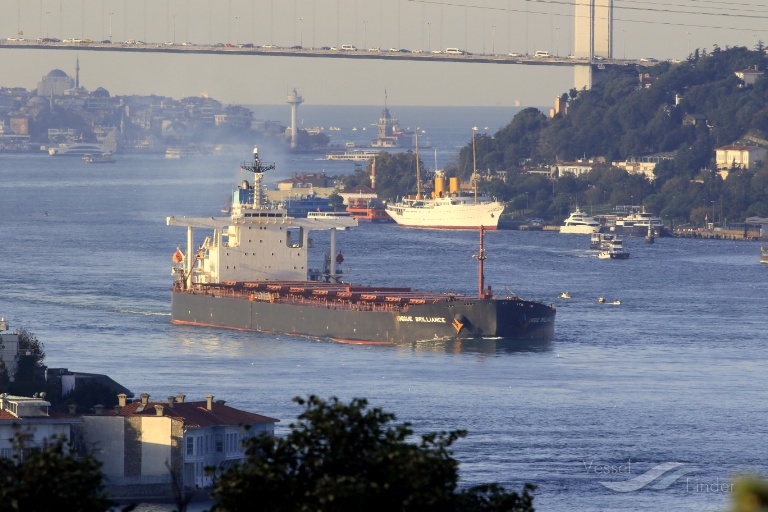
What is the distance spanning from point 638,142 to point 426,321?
5735cm

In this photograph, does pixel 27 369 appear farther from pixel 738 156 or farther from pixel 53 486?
pixel 738 156

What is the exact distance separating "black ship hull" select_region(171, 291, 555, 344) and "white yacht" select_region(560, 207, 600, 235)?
115ft

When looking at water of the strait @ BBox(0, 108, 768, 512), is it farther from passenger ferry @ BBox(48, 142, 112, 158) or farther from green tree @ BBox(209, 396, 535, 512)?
passenger ferry @ BBox(48, 142, 112, 158)

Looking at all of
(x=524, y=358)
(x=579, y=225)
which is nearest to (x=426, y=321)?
(x=524, y=358)

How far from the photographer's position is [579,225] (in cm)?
7388

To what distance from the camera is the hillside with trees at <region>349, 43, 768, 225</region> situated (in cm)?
8312

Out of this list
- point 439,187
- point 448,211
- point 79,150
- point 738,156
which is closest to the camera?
point 448,211

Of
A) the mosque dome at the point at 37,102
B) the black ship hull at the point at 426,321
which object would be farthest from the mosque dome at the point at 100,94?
the black ship hull at the point at 426,321

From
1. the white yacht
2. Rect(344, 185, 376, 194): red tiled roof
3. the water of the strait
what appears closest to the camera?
the water of the strait

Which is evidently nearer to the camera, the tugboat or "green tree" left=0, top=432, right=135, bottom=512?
"green tree" left=0, top=432, right=135, bottom=512

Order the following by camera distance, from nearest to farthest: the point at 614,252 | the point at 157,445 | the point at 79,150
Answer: the point at 157,445, the point at 614,252, the point at 79,150

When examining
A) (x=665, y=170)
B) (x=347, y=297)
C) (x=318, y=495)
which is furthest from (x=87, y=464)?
(x=665, y=170)

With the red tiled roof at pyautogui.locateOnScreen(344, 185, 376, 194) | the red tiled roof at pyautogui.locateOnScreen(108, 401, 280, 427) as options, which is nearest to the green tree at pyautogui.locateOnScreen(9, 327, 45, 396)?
the red tiled roof at pyautogui.locateOnScreen(108, 401, 280, 427)

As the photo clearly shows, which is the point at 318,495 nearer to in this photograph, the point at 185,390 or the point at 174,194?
the point at 185,390
